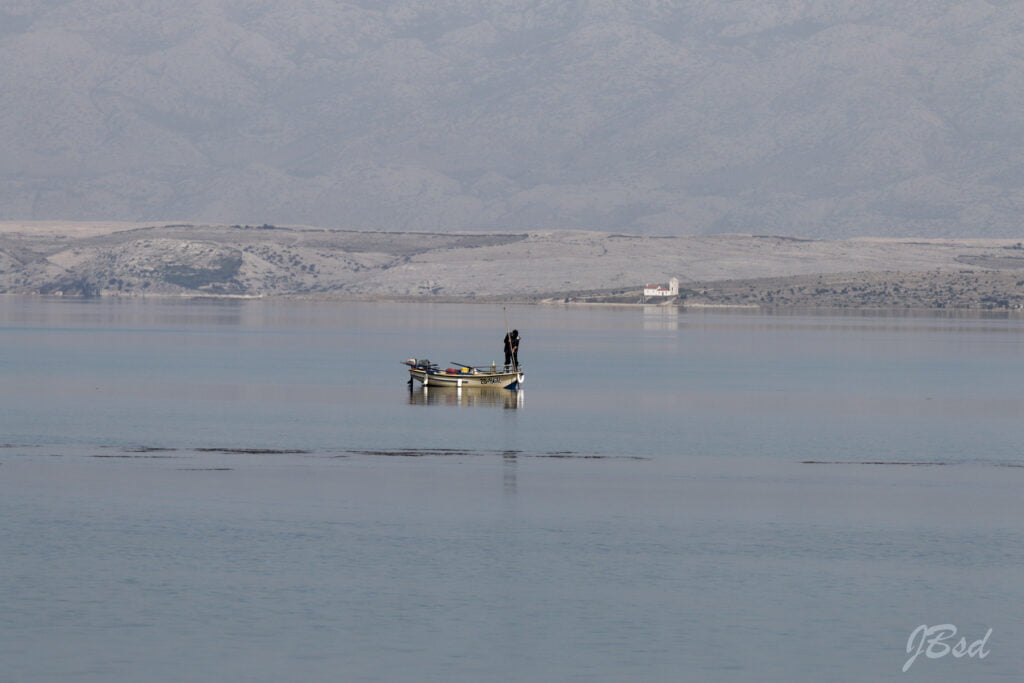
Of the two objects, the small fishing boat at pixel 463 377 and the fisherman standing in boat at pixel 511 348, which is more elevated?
the fisherman standing in boat at pixel 511 348

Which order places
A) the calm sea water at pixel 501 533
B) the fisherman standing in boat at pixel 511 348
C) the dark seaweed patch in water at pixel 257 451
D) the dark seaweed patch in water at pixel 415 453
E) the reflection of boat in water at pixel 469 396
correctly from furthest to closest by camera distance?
the fisherman standing in boat at pixel 511 348 → the reflection of boat in water at pixel 469 396 → the dark seaweed patch in water at pixel 415 453 → the dark seaweed patch in water at pixel 257 451 → the calm sea water at pixel 501 533

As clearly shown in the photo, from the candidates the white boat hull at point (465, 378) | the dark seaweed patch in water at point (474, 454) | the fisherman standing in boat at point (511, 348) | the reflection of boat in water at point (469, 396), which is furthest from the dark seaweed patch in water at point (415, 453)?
the white boat hull at point (465, 378)

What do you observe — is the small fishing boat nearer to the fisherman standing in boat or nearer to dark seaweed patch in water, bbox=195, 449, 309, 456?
the fisherman standing in boat

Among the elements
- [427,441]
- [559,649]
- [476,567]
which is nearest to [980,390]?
[427,441]

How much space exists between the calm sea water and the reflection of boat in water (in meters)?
0.40

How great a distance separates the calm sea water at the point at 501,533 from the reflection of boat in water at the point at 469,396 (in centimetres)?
40

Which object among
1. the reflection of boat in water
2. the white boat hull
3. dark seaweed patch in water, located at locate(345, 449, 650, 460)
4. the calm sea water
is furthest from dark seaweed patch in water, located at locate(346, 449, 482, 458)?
the white boat hull

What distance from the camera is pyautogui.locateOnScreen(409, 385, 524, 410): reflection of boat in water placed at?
71.8 metres

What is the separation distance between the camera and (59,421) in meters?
60.2

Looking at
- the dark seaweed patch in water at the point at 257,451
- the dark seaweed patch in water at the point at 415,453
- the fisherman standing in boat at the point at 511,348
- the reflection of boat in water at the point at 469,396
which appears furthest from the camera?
the fisherman standing in boat at the point at 511,348

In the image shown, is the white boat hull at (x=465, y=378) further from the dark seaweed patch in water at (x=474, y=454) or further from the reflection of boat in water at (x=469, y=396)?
the dark seaweed patch in water at (x=474, y=454)

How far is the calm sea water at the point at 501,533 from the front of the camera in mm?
27172

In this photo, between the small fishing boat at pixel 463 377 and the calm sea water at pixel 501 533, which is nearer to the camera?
the calm sea water at pixel 501 533

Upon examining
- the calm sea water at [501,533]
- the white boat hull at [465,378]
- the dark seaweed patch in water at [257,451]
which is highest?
the white boat hull at [465,378]
